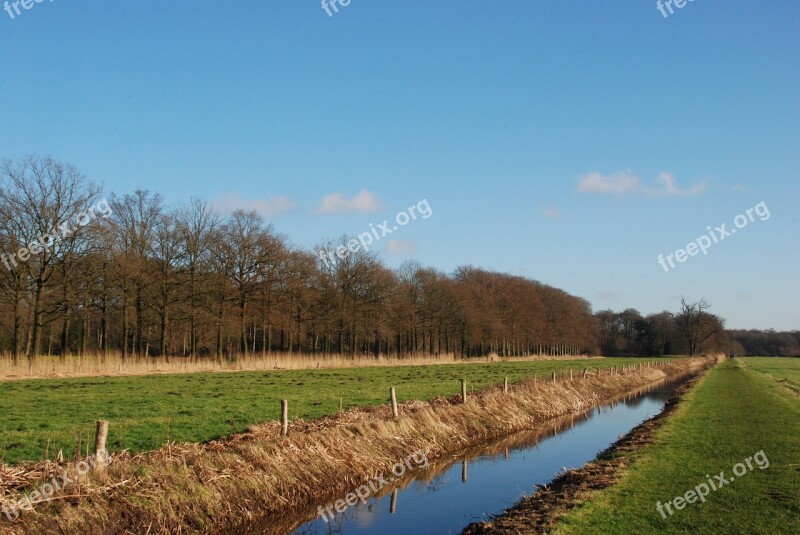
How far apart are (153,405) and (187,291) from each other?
30505mm

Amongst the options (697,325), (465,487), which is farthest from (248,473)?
(697,325)

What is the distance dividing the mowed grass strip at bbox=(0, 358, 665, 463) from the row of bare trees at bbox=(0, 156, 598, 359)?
13.1m

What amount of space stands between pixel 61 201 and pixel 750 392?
43515 mm

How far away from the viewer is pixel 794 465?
12.9m

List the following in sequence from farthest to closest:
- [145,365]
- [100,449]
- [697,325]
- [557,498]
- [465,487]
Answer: [697,325], [145,365], [465,487], [557,498], [100,449]

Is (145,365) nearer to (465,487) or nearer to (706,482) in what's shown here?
(465,487)

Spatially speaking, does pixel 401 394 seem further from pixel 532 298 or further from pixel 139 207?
pixel 532 298

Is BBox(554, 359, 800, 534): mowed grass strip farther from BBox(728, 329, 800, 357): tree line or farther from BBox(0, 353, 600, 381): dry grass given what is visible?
BBox(728, 329, 800, 357): tree line

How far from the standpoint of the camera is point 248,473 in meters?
11.7

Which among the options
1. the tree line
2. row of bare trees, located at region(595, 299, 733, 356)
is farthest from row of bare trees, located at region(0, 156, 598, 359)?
the tree line

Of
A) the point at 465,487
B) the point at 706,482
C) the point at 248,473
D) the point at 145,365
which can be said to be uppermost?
the point at 145,365

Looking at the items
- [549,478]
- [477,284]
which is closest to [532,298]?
[477,284]

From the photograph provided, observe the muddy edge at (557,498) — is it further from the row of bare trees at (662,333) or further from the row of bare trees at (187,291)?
the row of bare trees at (662,333)

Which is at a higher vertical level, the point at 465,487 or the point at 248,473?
the point at 248,473
